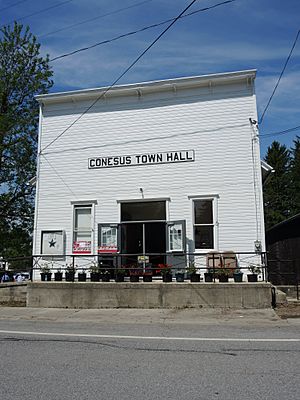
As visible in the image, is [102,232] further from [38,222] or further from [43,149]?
[43,149]

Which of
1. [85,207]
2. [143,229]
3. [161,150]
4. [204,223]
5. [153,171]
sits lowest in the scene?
[143,229]

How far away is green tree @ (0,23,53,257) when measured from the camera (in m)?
24.8

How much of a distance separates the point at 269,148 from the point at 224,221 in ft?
189

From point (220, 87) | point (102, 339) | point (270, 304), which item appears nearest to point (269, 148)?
point (220, 87)

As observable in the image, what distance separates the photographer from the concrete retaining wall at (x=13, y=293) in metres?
14.9

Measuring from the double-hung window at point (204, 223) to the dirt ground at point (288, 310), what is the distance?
11.2 ft

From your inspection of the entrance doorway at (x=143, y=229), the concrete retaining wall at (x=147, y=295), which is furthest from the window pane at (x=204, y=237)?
the concrete retaining wall at (x=147, y=295)

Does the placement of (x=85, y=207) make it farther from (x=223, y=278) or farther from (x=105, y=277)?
(x=223, y=278)

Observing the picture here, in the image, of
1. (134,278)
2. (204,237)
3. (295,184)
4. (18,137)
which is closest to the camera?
(134,278)

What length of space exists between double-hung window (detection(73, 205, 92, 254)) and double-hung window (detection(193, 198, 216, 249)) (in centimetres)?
430

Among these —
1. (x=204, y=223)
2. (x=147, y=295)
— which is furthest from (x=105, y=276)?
(x=204, y=223)

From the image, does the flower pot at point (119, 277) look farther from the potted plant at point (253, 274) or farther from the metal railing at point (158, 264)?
the potted plant at point (253, 274)

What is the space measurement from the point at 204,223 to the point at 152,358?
8944 millimetres

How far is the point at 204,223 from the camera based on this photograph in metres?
15.1
